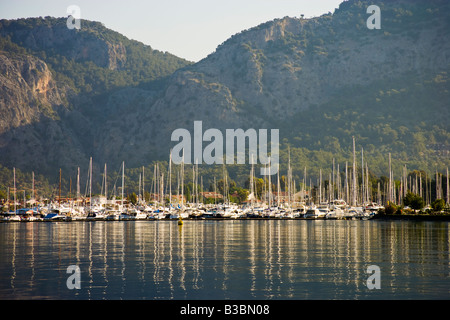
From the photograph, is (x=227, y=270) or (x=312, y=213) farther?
(x=312, y=213)

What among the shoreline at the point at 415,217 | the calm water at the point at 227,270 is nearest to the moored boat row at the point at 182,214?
the shoreline at the point at 415,217

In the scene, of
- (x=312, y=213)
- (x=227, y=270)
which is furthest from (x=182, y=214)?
(x=227, y=270)

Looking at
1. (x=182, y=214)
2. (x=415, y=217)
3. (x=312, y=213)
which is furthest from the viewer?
(x=312, y=213)

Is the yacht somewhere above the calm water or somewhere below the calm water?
below

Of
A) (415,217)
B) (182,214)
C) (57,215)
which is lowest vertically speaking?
(182,214)

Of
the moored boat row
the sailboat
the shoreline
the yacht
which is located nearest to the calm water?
the shoreline

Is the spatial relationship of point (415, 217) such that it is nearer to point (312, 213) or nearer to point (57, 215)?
point (312, 213)

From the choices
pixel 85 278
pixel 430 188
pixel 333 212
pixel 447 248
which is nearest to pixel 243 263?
pixel 85 278

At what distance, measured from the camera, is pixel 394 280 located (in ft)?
113

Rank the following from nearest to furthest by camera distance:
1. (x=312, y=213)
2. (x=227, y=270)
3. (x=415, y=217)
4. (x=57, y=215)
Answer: (x=227, y=270) → (x=415, y=217) → (x=57, y=215) → (x=312, y=213)

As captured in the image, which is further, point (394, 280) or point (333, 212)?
point (333, 212)

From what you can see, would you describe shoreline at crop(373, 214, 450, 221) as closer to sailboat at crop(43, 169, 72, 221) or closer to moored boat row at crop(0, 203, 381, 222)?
moored boat row at crop(0, 203, 381, 222)
